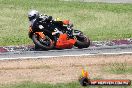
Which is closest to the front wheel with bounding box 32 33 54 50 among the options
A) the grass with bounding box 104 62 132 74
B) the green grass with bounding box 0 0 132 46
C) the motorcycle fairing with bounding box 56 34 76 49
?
the motorcycle fairing with bounding box 56 34 76 49

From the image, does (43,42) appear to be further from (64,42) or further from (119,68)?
(119,68)

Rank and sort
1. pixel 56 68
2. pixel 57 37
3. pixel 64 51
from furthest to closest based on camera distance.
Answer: pixel 57 37
pixel 64 51
pixel 56 68

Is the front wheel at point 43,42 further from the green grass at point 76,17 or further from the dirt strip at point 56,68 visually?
the green grass at point 76,17

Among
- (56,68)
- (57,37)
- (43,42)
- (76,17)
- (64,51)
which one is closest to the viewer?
(56,68)

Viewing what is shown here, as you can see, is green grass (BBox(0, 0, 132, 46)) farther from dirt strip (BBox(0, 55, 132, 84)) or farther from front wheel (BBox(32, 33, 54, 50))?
dirt strip (BBox(0, 55, 132, 84))

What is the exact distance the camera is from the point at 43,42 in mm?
20688

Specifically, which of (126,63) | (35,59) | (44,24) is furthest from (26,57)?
(126,63)

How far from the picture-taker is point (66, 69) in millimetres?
17672

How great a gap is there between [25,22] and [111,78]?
14.2 meters

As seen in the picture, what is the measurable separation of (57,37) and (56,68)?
3.40 m

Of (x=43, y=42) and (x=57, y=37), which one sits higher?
(x=57, y=37)

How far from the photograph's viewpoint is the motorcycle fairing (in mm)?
20656

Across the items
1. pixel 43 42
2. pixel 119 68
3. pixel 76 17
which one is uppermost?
pixel 76 17

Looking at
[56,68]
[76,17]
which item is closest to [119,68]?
[56,68]
